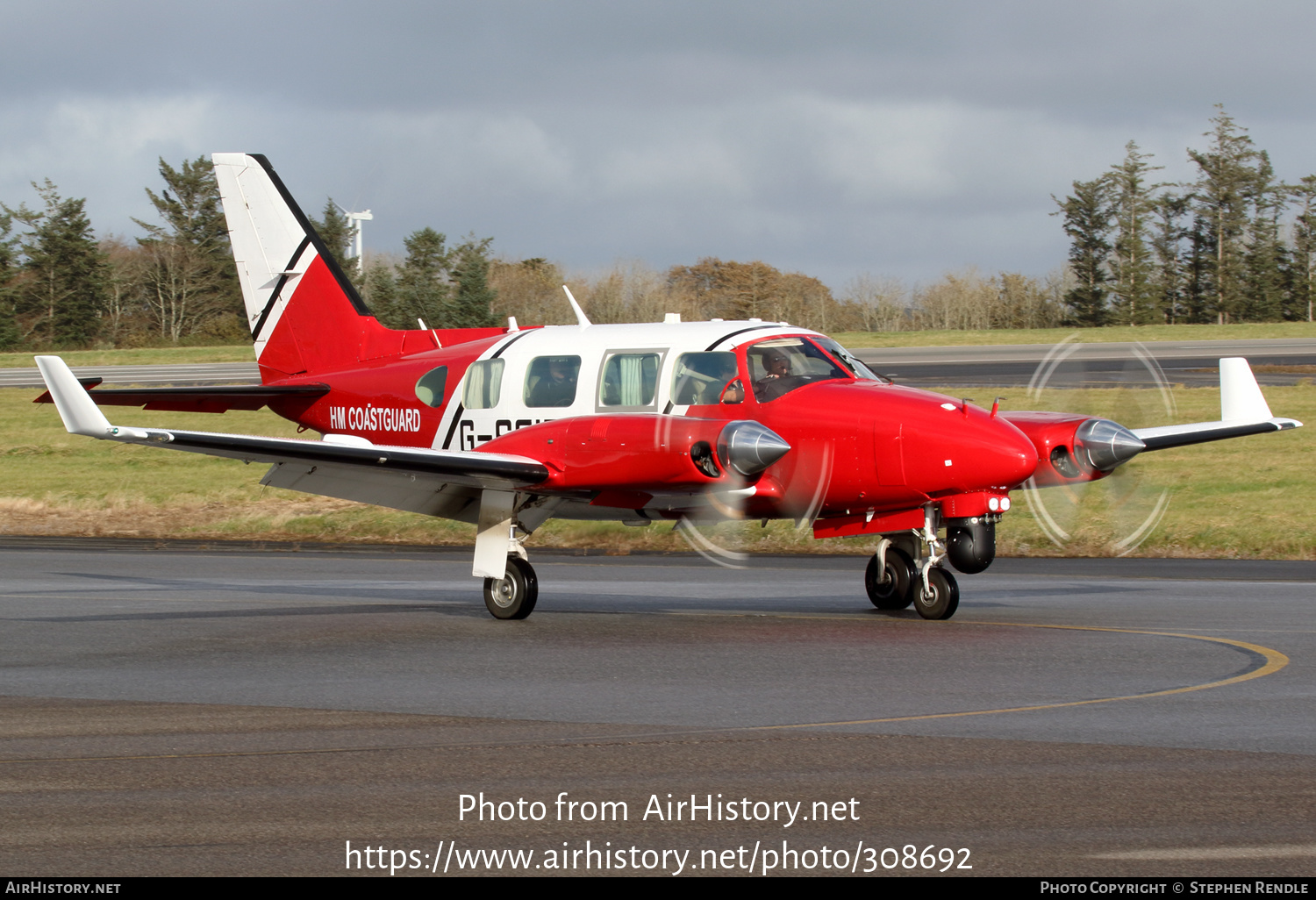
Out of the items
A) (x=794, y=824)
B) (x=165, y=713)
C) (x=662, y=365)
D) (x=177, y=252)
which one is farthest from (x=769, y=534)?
(x=177, y=252)

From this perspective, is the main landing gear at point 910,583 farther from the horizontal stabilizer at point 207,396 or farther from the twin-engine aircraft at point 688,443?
the horizontal stabilizer at point 207,396

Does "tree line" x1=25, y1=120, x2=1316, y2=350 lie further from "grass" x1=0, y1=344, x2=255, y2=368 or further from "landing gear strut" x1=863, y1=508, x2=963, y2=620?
"landing gear strut" x1=863, y1=508, x2=963, y2=620

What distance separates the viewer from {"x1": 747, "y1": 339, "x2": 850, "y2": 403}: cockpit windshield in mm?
13111

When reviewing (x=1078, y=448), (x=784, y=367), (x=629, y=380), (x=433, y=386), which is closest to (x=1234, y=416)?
(x=1078, y=448)

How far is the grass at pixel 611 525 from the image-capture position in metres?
22.6

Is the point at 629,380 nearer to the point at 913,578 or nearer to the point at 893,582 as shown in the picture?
the point at 893,582

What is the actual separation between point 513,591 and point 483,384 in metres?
2.43

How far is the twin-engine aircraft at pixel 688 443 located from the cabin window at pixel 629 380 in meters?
0.02

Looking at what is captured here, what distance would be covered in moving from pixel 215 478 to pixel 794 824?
28502mm

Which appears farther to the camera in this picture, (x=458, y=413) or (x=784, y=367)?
(x=458, y=413)

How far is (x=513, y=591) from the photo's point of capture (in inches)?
550

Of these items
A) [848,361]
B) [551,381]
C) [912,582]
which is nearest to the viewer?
[848,361]

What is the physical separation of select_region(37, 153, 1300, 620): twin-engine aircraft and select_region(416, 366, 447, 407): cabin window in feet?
0.10

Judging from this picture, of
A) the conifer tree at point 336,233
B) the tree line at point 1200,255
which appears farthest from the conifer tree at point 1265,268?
the conifer tree at point 336,233
